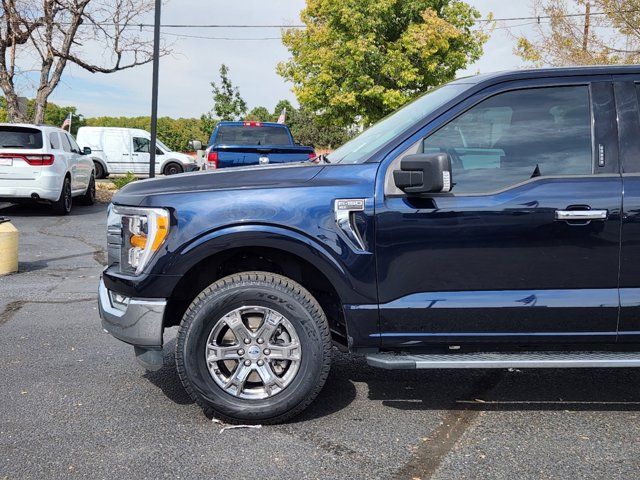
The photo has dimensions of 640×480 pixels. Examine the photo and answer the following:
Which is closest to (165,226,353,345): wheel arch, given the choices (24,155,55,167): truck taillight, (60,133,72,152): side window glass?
(24,155,55,167): truck taillight

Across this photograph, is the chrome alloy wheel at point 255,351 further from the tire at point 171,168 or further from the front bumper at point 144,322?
the tire at point 171,168

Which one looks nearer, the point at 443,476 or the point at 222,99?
the point at 443,476

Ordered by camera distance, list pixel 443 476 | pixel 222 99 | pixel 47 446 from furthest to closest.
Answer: pixel 222 99 → pixel 47 446 → pixel 443 476

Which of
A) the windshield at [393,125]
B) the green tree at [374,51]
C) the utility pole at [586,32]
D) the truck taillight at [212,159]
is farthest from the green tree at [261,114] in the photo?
the windshield at [393,125]

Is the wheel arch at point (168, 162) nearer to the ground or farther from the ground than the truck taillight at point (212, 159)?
farther from the ground

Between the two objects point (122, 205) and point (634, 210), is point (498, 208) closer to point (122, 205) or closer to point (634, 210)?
point (634, 210)

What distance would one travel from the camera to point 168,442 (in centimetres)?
345

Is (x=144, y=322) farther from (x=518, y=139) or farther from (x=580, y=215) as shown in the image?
(x=580, y=215)

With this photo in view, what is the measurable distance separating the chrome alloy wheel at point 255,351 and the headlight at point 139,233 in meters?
0.55

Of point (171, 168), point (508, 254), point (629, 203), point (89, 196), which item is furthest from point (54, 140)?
point (171, 168)

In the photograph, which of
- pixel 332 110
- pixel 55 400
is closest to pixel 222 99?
pixel 332 110

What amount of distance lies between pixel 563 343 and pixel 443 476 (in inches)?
41.6

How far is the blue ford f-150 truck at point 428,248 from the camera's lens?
351 cm

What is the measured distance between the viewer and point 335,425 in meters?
3.69
